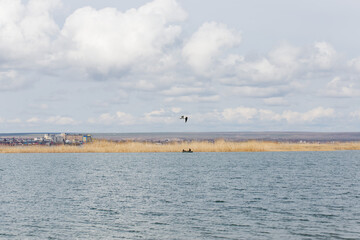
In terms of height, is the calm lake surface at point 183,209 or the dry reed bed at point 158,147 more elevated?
the dry reed bed at point 158,147

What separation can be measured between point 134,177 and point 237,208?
2936 cm

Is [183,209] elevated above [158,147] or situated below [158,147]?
below

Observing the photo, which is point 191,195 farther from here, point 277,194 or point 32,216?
point 32,216

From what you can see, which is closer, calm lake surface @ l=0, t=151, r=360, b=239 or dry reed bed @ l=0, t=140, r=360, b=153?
calm lake surface @ l=0, t=151, r=360, b=239

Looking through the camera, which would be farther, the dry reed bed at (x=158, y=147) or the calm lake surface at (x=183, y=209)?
the dry reed bed at (x=158, y=147)

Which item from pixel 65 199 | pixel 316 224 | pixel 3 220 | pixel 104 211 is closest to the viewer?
pixel 316 224

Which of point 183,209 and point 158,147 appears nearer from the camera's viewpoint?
point 183,209

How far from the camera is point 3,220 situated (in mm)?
30578

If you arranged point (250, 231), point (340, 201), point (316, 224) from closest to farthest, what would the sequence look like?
1. point (250, 231)
2. point (316, 224)
3. point (340, 201)

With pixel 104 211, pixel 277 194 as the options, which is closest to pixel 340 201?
pixel 277 194

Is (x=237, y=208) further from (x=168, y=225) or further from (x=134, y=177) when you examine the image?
(x=134, y=177)

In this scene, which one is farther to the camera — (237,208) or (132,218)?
(237,208)

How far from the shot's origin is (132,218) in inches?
1228

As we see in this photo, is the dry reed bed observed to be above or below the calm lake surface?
above
